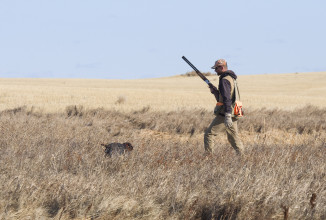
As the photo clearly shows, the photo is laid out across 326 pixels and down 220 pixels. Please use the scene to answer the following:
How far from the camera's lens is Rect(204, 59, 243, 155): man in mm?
8430

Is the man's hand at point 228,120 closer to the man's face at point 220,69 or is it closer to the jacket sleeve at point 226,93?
the jacket sleeve at point 226,93

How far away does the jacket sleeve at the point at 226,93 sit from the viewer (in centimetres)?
839

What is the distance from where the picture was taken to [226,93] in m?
8.43

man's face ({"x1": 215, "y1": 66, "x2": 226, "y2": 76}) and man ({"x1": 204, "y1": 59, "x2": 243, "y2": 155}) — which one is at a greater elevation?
man's face ({"x1": 215, "y1": 66, "x2": 226, "y2": 76})

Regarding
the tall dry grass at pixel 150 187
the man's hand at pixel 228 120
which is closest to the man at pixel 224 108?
the man's hand at pixel 228 120

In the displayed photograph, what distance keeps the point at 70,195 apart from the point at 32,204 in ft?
1.17

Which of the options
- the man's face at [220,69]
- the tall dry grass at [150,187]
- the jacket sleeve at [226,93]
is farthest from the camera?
the man's face at [220,69]

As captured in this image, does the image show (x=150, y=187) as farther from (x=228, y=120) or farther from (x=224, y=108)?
(x=224, y=108)

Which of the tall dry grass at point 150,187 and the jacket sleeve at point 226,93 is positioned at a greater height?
the jacket sleeve at point 226,93

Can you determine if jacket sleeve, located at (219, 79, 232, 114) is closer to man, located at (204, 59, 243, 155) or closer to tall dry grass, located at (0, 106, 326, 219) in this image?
man, located at (204, 59, 243, 155)

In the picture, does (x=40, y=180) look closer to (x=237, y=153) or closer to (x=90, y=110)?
(x=237, y=153)

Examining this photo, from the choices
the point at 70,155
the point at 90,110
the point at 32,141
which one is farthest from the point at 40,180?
the point at 90,110

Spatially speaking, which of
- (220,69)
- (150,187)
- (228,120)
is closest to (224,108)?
(228,120)

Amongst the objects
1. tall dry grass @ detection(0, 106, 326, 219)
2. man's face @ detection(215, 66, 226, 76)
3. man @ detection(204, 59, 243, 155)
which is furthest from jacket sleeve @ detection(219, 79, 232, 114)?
tall dry grass @ detection(0, 106, 326, 219)
